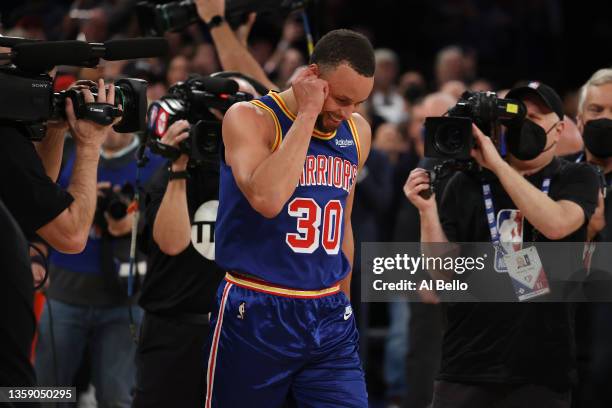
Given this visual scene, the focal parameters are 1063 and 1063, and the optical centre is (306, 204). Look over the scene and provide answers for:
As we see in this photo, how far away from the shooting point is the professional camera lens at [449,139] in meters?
4.39

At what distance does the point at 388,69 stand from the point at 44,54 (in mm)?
6516

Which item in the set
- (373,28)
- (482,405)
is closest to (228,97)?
(482,405)

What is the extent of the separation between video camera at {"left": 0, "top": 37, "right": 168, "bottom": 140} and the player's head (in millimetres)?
594

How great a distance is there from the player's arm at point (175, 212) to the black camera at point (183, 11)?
41.8 inches

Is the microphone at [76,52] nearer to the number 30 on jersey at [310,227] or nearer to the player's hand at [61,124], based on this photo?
the player's hand at [61,124]

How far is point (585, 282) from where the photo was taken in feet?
15.4

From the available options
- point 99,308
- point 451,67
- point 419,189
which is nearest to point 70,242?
point 419,189

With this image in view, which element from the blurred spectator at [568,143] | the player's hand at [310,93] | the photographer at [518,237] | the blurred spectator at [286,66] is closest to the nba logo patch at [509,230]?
the photographer at [518,237]

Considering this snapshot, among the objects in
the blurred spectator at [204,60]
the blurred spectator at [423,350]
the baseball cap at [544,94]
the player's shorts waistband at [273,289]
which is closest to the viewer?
the player's shorts waistband at [273,289]

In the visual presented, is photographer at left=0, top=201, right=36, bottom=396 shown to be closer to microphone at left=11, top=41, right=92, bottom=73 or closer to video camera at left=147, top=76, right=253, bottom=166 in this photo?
microphone at left=11, top=41, right=92, bottom=73

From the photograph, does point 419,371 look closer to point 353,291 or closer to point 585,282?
point 353,291

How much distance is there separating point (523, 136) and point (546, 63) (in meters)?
7.65

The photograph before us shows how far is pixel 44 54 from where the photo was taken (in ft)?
11.2

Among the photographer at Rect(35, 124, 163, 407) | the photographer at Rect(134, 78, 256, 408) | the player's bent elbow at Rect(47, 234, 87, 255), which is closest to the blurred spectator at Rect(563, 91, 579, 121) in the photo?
the photographer at Rect(35, 124, 163, 407)
